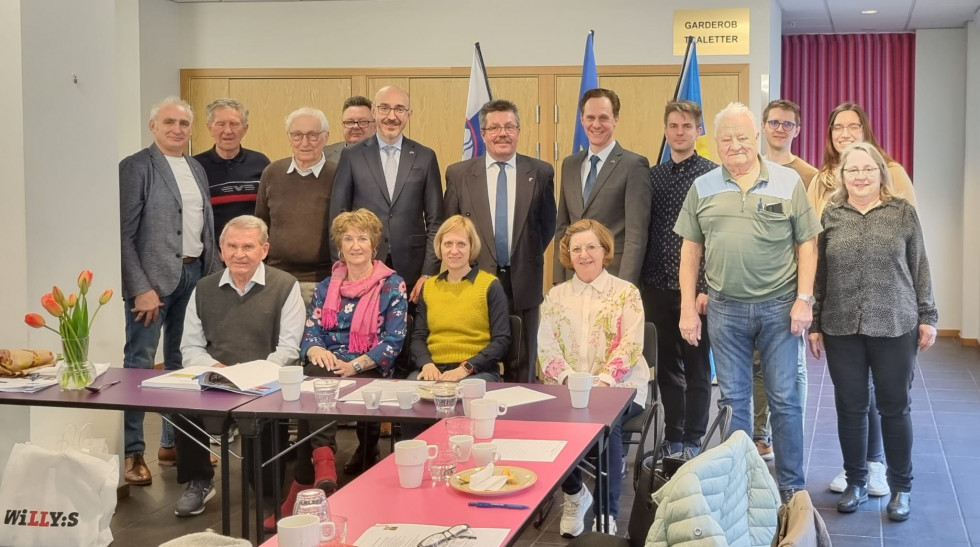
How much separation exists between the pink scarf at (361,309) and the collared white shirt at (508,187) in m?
0.69

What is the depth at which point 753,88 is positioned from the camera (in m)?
7.48

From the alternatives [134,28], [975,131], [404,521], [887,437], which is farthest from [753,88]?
[404,521]

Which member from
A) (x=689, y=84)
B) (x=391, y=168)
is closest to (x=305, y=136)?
(x=391, y=168)

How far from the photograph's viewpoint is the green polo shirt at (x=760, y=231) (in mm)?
3953

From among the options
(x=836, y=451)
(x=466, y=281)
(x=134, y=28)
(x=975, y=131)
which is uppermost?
(x=134, y=28)

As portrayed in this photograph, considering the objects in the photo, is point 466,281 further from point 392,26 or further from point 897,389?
point 392,26

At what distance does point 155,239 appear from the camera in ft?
15.3

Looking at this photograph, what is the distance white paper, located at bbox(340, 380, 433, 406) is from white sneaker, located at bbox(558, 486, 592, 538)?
847 mm

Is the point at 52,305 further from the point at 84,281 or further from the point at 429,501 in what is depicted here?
the point at 429,501

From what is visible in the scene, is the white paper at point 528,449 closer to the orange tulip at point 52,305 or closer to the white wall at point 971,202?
the orange tulip at point 52,305

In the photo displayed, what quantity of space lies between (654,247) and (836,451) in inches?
62.1

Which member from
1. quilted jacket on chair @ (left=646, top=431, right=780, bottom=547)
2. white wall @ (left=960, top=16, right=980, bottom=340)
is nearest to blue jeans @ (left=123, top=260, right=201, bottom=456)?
quilted jacket on chair @ (left=646, top=431, right=780, bottom=547)

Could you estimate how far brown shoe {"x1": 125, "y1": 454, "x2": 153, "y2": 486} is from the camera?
461cm

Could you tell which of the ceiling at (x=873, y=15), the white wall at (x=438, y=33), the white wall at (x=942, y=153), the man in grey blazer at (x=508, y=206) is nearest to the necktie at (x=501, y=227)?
the man in grey blazer at (x=508, y=206)
